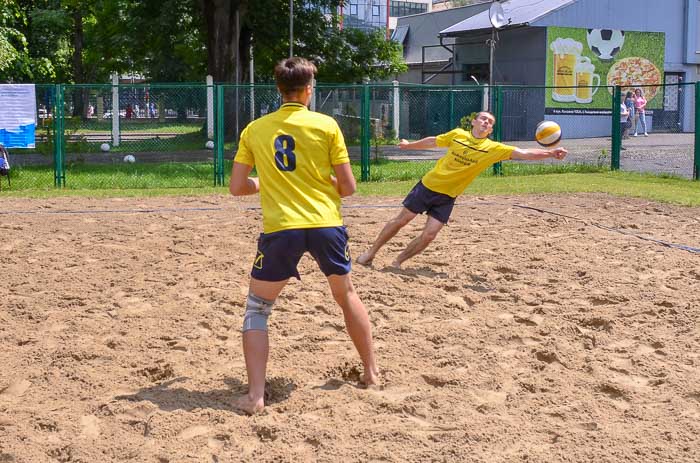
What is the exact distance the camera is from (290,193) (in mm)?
4879

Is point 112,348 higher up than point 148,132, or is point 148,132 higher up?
point 148,132

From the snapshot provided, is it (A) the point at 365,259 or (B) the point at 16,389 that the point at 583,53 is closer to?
(A) the point at 365,259

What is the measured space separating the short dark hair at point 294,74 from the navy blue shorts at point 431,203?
3927mm

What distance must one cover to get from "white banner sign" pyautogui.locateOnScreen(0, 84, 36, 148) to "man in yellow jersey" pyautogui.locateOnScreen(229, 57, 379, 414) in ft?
40.2

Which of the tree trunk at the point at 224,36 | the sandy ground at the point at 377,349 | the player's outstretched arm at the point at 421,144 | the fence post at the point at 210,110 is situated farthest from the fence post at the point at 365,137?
the tree trunk at the point at 224,36

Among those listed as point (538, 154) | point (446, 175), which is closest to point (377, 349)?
point (446, 175)

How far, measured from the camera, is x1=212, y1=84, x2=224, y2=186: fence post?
16406mm

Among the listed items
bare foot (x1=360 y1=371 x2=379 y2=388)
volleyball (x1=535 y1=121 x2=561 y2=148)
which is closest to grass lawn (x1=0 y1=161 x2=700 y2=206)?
volleyball (x1=535 y1=121 x2=561 y2=148)

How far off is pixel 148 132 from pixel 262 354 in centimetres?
1797

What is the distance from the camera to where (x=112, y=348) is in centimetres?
619

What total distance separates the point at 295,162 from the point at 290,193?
0.17m

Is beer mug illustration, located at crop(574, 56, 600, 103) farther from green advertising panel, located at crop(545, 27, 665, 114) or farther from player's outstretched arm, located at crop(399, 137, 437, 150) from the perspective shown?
player's outstretched arm, located at crop(399, 137, 437, 150)

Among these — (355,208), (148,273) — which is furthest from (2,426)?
(355,208)

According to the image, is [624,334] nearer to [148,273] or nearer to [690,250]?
[690,250]
